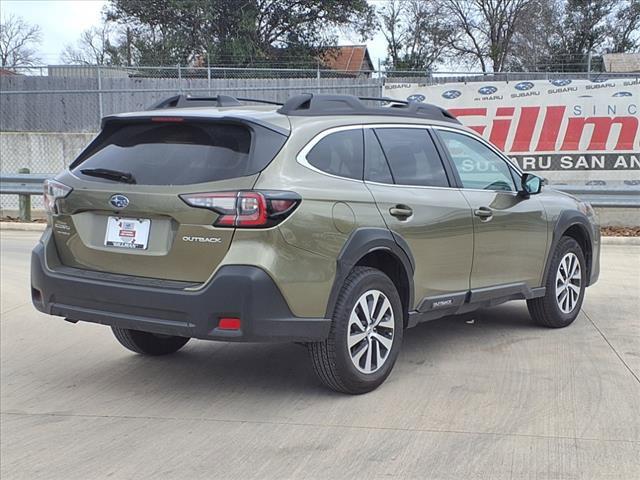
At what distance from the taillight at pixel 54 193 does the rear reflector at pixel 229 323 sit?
137 cm

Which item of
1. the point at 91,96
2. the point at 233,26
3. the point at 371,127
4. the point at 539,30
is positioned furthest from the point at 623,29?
the point at 371,127

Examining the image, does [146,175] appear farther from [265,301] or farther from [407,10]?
[407,10]

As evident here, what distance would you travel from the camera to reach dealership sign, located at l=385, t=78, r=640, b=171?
1289cm

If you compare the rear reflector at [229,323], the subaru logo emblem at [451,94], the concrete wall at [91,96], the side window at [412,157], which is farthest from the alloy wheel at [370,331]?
the concrete wall at [91,96]

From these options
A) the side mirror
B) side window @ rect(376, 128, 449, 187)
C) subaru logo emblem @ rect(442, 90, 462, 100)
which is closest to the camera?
side window @ rect(376, 128, 449, 187)

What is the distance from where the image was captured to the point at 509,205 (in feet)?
19.3

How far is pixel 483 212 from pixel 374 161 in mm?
1086

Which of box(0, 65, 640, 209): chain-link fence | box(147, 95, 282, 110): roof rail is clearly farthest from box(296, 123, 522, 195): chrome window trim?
box(0, 65, 640, 209): chain-link fence

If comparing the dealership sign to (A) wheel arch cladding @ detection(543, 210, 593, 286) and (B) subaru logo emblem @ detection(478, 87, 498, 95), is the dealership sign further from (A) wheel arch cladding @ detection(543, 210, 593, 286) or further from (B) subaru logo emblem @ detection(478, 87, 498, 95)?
(A) wheel arch cladding @ detection(543, 210, 593, 286)

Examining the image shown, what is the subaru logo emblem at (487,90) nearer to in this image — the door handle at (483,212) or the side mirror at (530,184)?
the side mirror at (530,184)

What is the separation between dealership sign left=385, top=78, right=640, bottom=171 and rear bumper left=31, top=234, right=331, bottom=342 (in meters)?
9.76

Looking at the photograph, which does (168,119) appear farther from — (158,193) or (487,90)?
(487,90)

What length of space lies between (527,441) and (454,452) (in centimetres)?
43

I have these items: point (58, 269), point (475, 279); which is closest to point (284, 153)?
point (58, 269)
